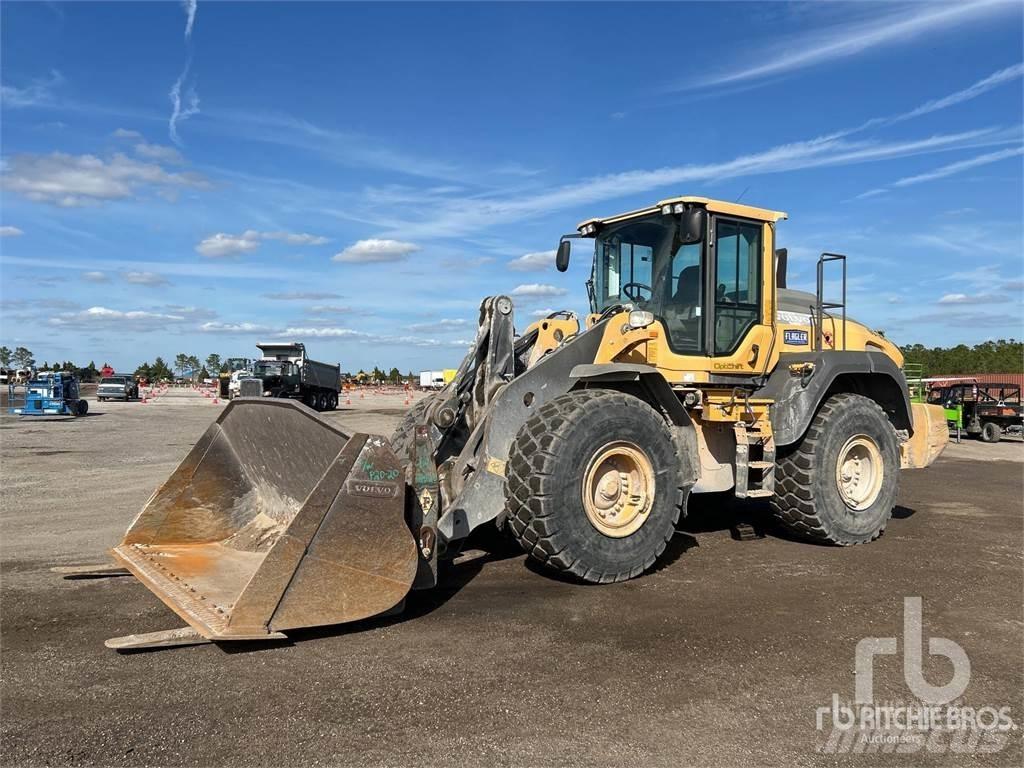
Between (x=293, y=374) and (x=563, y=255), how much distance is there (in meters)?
27.8

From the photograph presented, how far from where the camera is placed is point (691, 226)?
19.3ft

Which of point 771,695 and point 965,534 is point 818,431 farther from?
point 771,695

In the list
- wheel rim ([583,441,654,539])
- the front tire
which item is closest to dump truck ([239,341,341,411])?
the front tire

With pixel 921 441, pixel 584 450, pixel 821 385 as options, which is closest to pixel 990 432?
pixel 921 441

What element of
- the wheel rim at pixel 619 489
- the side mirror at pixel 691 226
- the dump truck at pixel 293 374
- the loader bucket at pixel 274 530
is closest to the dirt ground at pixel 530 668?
the loader bucket at pixel 274 530

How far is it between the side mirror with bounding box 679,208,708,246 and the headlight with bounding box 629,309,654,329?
65 cm

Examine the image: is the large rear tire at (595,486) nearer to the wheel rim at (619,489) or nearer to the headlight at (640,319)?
the wheel rim at (619,489)

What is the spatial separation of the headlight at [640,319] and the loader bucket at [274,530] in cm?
261

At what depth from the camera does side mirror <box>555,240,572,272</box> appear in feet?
→ 24.1

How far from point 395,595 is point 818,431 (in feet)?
13.8

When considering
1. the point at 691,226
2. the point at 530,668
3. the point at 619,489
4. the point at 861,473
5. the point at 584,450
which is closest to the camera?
the point at 530,668

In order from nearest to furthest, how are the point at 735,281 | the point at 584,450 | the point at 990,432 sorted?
the point at 584,450 → the point at 735,281 → the point at 990,432

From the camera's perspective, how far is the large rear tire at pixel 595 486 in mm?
4863

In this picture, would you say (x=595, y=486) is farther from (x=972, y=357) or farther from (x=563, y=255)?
(x=972, y=357)
